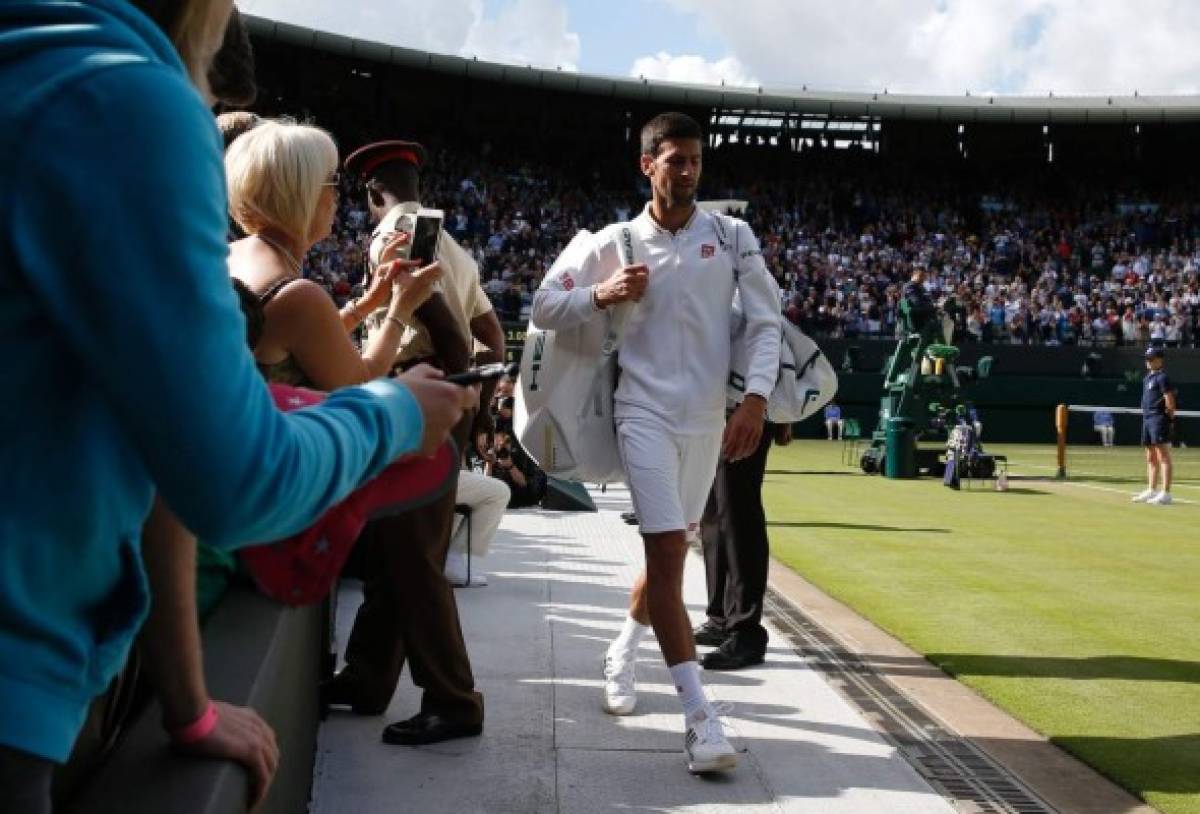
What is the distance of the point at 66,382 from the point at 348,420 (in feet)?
0.95

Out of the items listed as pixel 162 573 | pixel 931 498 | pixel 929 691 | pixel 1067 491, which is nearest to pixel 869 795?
pixel 929 691

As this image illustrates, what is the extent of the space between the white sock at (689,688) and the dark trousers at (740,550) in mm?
1632

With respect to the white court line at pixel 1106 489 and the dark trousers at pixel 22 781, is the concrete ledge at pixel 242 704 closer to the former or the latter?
the dark trousers at pixel 22 781

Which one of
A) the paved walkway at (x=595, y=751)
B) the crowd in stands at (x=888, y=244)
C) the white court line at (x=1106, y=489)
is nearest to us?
the paved walkway at (x=595, y=751)

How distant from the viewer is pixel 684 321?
470 cm

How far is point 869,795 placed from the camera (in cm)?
391

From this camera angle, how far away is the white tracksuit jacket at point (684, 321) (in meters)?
4.64

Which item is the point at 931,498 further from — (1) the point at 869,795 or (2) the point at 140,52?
(2) the point at 140,52

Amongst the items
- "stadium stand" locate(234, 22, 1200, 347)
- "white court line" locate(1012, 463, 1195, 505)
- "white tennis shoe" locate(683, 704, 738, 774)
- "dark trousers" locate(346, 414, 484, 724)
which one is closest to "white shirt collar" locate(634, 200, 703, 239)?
"dark trousers" locate(346, 414, 484, 724)

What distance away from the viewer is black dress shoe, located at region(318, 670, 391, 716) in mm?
4609

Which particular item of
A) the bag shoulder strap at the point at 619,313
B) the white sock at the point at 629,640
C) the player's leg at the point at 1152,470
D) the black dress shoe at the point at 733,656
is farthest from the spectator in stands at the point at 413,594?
the player's leg at the point at 1152,470

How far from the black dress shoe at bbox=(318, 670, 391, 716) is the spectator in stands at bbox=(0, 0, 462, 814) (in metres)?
3.40

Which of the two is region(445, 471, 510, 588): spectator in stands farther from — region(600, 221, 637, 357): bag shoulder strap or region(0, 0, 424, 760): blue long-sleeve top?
region(0, 0, 424, 760): blue long-sleeve top

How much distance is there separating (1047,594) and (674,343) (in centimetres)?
463
